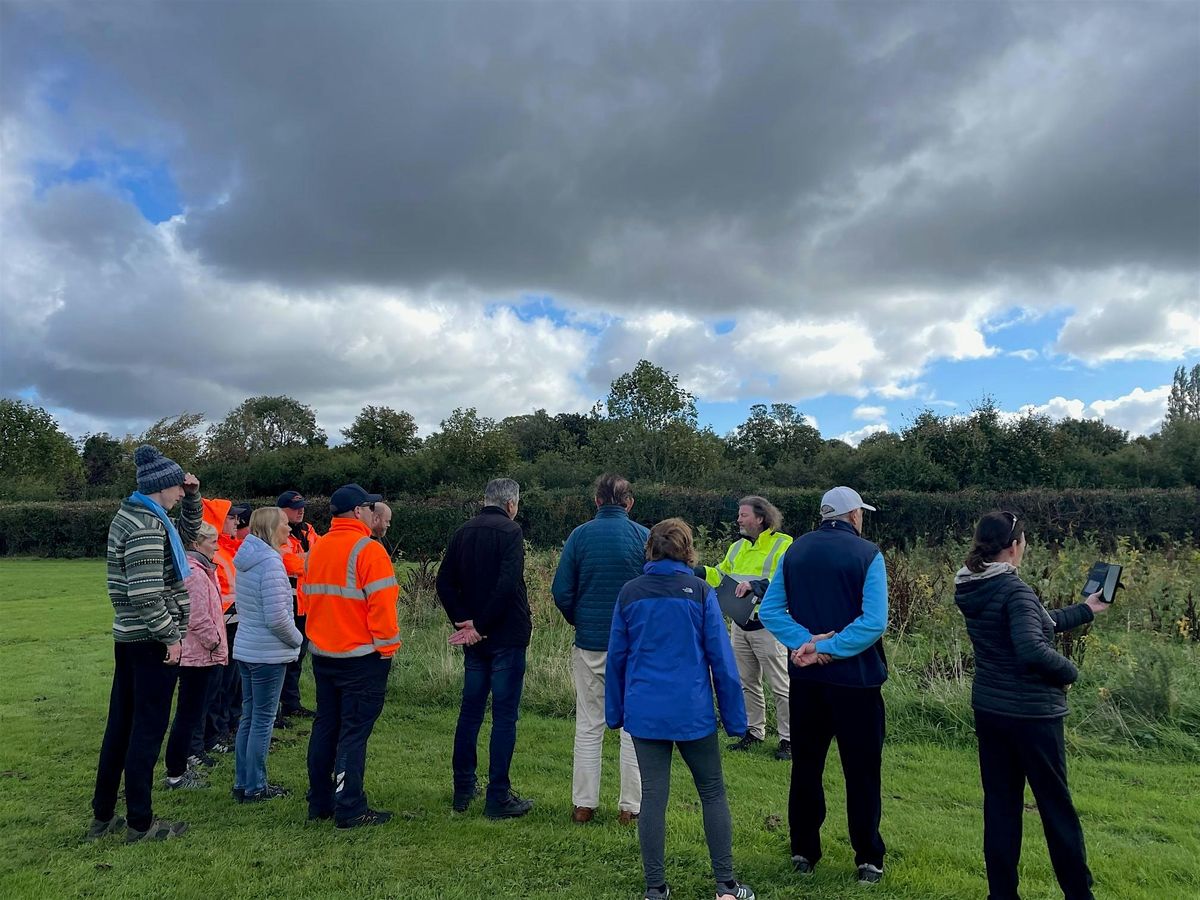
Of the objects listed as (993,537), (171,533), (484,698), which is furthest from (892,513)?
(171,533)

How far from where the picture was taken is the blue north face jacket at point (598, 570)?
203 inches

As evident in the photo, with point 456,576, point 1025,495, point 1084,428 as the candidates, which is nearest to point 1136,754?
point 456,576

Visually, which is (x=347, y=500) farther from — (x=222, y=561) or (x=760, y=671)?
(x=760, y=671)

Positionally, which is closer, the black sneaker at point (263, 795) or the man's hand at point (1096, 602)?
the man's hand at point (1096, 602)

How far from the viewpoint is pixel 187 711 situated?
220 inches

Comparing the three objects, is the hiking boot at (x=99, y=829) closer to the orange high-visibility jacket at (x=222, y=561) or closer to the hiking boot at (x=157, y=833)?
the hiking boot at (x=157, y=833)

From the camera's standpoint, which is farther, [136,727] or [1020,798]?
[136,727]

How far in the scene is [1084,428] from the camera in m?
30.7

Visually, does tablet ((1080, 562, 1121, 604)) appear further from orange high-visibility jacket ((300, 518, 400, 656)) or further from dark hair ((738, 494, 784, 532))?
orange high-visibility jacket ((300, 518, 400, 656))

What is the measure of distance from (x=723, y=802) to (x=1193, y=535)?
52.2 ft

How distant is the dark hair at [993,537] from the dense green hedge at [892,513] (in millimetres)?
11648

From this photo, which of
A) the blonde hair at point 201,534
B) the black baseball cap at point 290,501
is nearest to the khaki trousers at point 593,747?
the blonde hair at point 201,534

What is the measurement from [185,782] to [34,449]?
162 ft

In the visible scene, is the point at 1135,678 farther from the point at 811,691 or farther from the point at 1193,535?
the point at 1193,535
